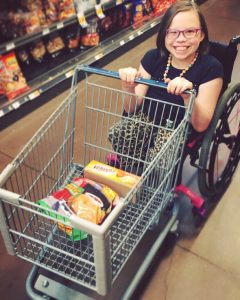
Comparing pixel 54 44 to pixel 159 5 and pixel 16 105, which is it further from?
pixel 159 5

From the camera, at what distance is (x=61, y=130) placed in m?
2.45

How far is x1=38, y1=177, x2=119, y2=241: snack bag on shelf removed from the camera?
3.71 feet

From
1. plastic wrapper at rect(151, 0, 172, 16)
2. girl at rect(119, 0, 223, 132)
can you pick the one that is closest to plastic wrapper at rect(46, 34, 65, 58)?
plastic wrapper at rect(151, 0, 172, 16)

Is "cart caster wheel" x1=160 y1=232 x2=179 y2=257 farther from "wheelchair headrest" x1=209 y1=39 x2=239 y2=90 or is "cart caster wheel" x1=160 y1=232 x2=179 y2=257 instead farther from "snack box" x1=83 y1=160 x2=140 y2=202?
"wheelchair headrest" x1=209 y1=39 x2=239 y2=90

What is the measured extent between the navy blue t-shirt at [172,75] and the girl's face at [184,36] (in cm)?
8

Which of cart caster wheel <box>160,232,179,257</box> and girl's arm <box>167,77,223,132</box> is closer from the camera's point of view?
girl's arm <box>167,77,223,132</box>

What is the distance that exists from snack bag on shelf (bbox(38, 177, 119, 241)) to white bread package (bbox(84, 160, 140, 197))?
0.10 ft

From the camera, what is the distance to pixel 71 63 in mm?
2986

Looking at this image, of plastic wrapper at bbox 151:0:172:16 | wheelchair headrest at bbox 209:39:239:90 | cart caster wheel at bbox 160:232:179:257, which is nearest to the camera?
wheelchair headrest at bbox 209:39:239:90

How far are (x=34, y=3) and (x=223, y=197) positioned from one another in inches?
80.1

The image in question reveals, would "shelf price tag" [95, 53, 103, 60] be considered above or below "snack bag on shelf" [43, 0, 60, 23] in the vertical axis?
below

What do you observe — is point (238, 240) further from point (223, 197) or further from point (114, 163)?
point (114, 163)

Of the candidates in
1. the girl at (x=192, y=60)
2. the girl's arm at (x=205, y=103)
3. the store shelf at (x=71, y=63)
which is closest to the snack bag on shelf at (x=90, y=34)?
the store shelf at (x=71, y=63)

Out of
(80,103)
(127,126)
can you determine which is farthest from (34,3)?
(127,126)
